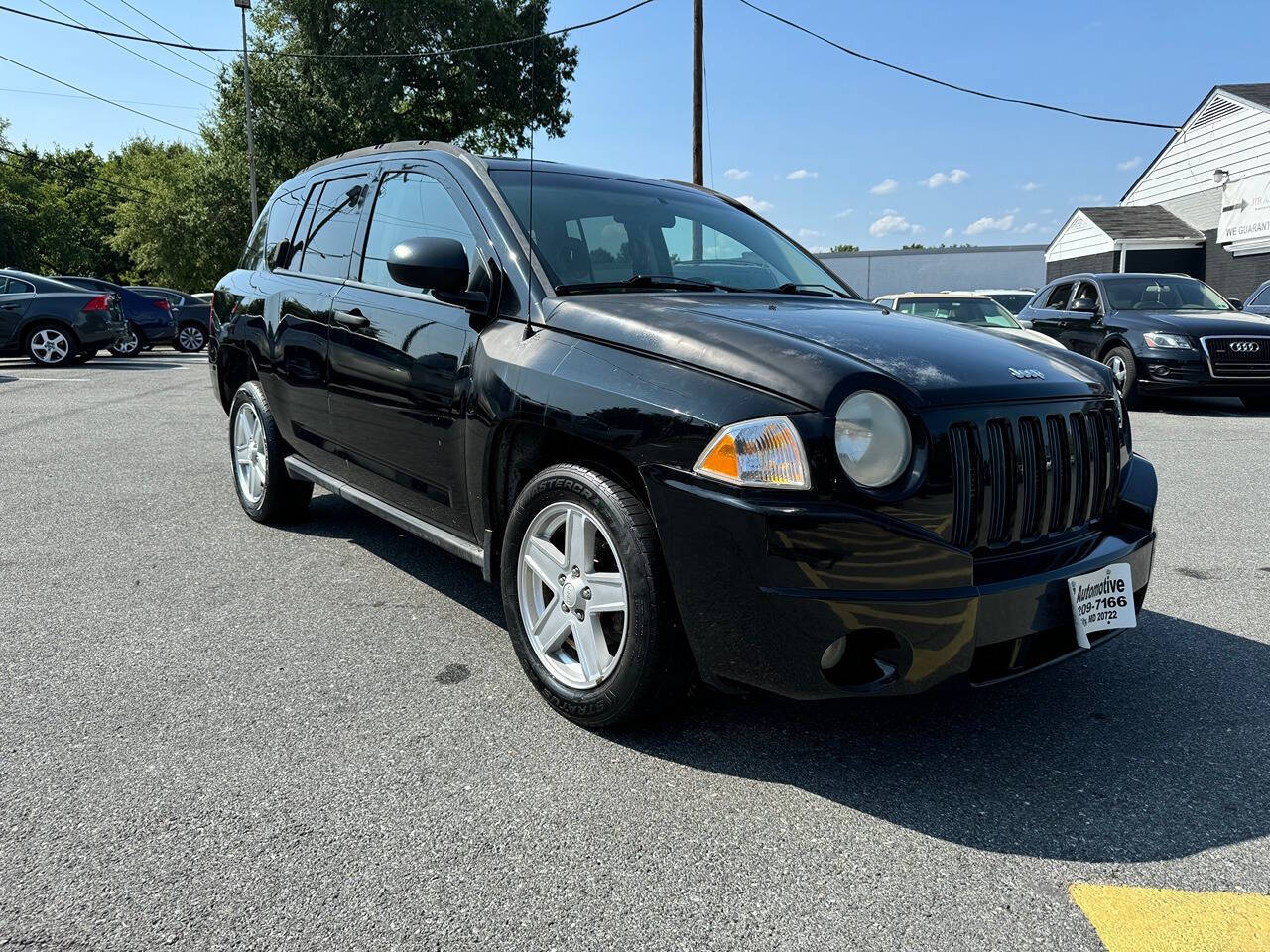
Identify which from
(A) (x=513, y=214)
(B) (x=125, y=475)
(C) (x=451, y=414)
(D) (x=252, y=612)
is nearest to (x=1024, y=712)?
(C) (x=451, y=414)

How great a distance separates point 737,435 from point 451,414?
4.35 feet

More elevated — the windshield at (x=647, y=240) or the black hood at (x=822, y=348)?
the windshield at (x=647, y=240)

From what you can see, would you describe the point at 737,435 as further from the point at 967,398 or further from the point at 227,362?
the point at 227,362

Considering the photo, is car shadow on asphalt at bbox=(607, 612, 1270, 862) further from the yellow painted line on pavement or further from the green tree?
the green tree

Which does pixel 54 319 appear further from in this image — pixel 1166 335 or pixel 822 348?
pixel 822 348

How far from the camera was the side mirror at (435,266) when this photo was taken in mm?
3188

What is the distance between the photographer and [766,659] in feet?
8.06

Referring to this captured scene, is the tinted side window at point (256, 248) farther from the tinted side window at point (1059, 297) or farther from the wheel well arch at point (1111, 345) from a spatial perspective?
the tinted side window at point (1059, 297)

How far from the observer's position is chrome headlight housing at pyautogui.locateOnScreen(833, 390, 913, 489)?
241 cm

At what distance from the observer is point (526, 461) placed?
315 cm

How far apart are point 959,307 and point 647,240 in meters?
10.3

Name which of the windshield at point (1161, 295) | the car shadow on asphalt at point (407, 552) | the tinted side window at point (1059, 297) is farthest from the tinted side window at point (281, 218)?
the tinted side window at point (1059, 297)

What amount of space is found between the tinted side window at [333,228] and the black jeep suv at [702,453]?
0.27 meters

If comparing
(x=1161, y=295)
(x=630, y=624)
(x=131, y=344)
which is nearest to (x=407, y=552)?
(x=630, y=624)
